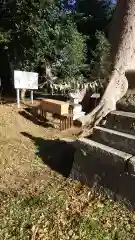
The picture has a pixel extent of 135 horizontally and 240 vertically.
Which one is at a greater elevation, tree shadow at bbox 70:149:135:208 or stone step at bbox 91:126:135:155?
stone step at bbox 91:126:135:155

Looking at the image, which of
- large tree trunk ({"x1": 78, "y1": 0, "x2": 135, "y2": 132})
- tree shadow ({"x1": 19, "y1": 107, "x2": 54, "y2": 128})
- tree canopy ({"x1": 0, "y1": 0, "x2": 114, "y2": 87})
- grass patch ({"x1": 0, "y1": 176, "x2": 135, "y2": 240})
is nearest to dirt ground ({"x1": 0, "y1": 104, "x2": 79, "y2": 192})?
tree shadow ({"x1": 19, "y1": 107, "x2": 54, "y2": 128})

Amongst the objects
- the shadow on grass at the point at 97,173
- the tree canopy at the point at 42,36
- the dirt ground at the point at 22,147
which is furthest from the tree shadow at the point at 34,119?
the shadow on grass at the point at 97,173

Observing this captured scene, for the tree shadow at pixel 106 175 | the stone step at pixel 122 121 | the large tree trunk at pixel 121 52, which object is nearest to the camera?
the tree shadow at pixel 106 175

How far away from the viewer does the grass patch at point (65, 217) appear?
3416mm

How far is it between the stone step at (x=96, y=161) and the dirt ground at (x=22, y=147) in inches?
28.9

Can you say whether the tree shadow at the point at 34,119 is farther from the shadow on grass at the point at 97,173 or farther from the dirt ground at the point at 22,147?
the shadow on grass at the point at 97,173

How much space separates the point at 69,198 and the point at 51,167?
1.34 meters

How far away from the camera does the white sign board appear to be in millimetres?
9859

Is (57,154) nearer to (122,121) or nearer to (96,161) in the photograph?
(96,161)

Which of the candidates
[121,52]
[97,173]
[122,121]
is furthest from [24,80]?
[97,173]

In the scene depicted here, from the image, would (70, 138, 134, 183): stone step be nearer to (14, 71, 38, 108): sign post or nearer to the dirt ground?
the dirt ground

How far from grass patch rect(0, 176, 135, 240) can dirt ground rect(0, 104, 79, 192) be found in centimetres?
58

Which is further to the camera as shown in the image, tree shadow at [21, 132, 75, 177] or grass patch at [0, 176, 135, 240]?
tree shadow at [21, 132, 75, 177]

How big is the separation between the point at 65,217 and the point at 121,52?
8.07 meters
